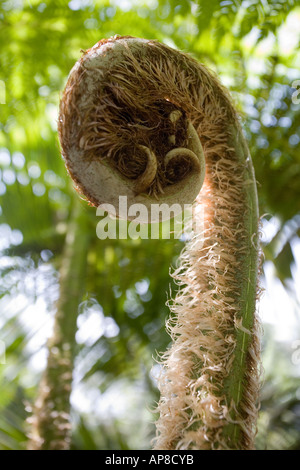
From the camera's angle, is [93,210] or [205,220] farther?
[93,210]

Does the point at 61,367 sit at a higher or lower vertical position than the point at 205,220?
lower

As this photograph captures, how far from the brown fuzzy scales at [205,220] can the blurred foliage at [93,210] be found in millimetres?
912

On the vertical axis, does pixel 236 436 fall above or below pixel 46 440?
above

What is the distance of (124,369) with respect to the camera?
2.12 m

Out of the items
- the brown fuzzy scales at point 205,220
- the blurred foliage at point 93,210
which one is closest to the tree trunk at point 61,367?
the blurred foliage at point 93,210

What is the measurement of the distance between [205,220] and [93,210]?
1.24m

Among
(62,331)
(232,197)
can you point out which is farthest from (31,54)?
(232,197)

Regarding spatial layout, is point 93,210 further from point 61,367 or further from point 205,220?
point 205,220

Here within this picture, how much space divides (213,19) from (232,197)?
1018 mm

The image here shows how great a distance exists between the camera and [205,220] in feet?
2.22

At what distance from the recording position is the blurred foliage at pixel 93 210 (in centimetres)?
173

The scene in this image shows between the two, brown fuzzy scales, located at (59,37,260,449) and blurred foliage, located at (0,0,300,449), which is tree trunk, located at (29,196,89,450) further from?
brown fuzzy scales, located at (59,37,260,449)

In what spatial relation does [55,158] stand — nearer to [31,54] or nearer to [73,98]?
[31,54]

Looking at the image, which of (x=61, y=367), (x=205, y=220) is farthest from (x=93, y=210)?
(x=205, y=220)
